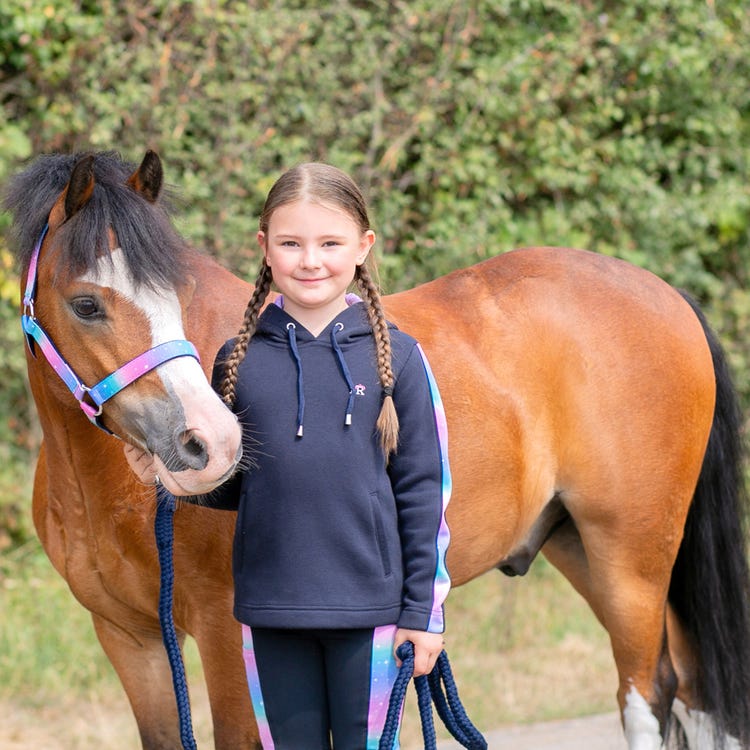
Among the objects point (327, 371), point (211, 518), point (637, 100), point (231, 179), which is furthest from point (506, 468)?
point (637, 100)

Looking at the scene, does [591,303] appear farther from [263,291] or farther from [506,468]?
[263,291]

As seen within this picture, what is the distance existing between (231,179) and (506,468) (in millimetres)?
3115

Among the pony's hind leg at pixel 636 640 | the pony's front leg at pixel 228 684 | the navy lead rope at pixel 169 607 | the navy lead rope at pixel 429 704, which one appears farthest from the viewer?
the pony's hind leg at pixel 636 640

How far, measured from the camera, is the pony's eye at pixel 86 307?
2.04m

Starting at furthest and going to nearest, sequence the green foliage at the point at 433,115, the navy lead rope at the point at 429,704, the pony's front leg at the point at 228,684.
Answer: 1. the green foliage at the point at 433,115
2. the pony's front leg at the point at 228,684
3. the navy lead rope at the point at 429,704

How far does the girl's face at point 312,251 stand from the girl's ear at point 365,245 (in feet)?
0.04

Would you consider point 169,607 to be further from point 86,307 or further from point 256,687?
point 86,307

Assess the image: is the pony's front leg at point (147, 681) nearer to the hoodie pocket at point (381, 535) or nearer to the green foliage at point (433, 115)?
the hoodie pocket at point (381, 535)

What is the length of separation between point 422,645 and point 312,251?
0.76 m

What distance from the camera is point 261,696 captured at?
1.97 m

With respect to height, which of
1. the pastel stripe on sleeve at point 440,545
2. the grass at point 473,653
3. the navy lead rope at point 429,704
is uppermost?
the pastel stripe on sleeve at point 440,545

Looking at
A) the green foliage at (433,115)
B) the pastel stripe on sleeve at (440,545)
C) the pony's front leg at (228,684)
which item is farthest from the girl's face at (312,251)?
the green foliage at (433,115)

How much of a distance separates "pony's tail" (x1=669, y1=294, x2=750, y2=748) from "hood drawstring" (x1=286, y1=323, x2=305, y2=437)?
5.83 ft

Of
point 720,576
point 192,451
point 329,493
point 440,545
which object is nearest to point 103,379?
point 192,451
